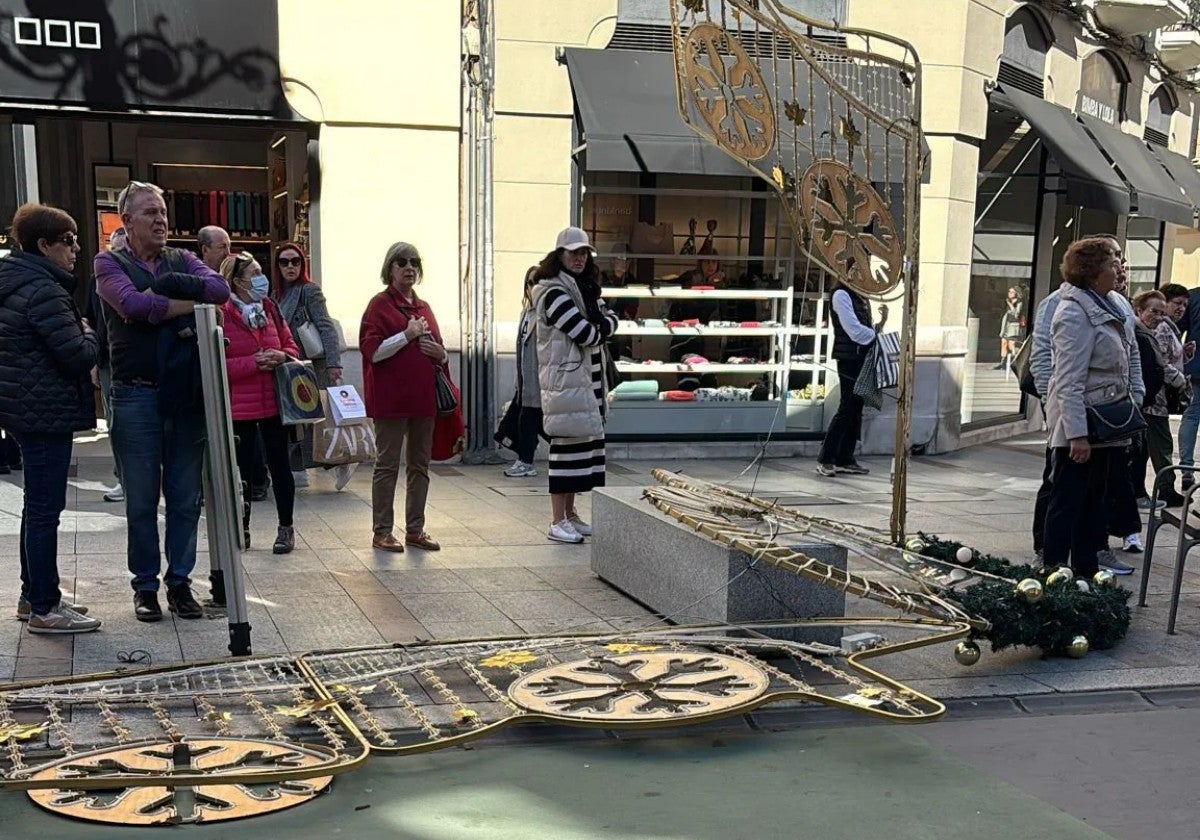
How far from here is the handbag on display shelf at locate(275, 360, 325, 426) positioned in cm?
649

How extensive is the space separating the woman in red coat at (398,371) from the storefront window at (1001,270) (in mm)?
7573

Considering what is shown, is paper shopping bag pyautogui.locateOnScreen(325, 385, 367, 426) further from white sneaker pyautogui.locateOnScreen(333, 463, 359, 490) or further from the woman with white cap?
the woman with white cap

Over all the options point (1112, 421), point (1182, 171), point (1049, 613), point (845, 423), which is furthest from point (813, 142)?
point (1182, 171)

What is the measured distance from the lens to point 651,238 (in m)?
11.3

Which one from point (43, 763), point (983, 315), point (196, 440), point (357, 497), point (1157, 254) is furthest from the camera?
point (1157, 254)

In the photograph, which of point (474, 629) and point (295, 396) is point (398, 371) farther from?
point (474, 629)

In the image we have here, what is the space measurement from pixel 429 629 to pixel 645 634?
1023mm

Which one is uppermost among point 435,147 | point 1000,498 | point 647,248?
point 435,147

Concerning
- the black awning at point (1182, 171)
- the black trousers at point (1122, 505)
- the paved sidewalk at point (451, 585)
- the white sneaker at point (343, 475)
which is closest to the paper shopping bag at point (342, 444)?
the paved sidewalk at point (451, 585)

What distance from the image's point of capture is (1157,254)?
18.8 meters

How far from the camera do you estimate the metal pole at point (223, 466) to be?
4664 millimetres

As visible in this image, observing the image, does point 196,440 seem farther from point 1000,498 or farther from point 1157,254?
point 1157,254

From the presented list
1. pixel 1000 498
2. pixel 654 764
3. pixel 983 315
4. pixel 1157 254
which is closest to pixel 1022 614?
pixel 654 764

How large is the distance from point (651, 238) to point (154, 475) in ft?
22.0
